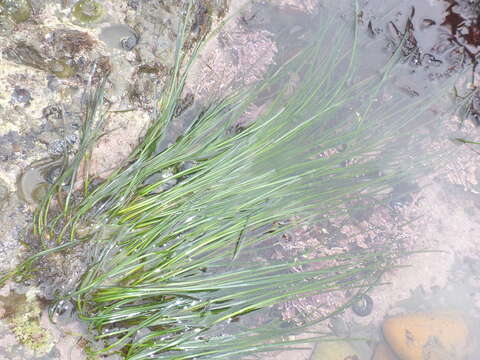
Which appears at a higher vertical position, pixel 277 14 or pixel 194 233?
pixel 277 14

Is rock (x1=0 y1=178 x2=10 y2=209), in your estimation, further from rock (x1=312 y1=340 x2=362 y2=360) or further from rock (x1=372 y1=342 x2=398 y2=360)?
rock (x1=372 y1=342 x2=398 y2=360)

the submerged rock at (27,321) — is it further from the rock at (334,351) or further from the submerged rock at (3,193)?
the rock at (334,351)

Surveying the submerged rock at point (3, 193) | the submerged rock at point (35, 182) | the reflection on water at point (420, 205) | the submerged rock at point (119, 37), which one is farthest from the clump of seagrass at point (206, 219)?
the reflection on water at point (420, 205)

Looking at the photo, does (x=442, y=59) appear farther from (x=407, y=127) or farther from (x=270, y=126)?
(x=270, y=126)

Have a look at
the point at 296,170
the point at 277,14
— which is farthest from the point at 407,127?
the point at 277,14

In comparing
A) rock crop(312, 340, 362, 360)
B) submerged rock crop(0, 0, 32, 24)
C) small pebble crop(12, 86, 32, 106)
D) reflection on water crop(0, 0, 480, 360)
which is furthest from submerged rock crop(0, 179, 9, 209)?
rock crop(312, 340, 362, 360)

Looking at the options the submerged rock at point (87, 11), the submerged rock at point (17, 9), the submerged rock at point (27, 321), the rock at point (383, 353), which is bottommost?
the rock at point (383, 353)

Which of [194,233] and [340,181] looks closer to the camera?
[194,233]
